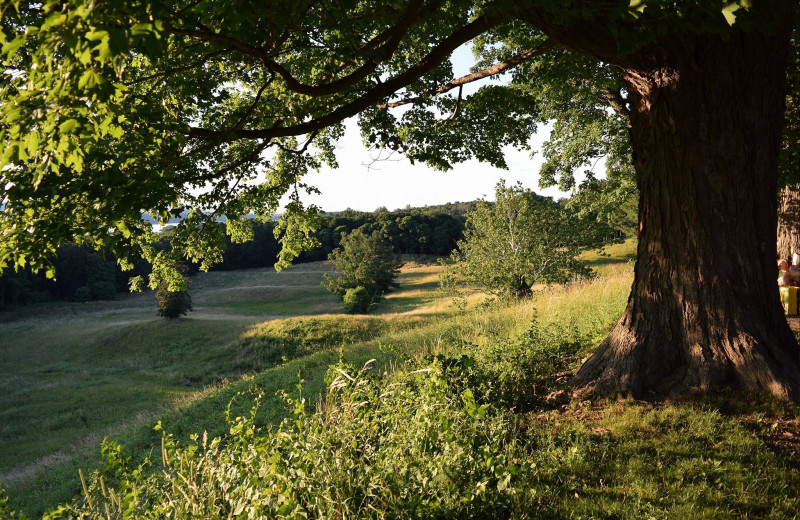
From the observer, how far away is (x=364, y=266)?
4381 cm

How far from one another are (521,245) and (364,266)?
24.5 meters

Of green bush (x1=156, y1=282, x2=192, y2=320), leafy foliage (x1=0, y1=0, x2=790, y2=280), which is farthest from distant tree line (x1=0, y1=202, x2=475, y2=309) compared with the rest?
leafy foliage (x1=0, y1=0, x2=790, y2=280)

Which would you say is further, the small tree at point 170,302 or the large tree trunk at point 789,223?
the small tree at point 170,302

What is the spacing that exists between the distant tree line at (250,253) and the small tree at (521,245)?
3248 centimetres

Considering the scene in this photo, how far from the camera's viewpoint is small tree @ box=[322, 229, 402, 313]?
143 feet

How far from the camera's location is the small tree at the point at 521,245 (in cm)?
2036

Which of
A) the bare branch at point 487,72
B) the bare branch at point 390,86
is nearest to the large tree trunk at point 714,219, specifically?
the bare branch at point 390,86

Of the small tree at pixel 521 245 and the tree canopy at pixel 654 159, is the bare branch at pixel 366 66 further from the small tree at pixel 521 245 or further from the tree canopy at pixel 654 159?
the small tree at pixel 521 245

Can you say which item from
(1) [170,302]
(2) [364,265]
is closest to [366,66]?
(1) [170,302]

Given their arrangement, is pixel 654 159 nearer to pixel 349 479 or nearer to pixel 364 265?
pixel 349 479

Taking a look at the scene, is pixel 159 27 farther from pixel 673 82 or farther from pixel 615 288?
pixel 615 288

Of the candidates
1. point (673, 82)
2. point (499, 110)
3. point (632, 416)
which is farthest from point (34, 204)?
point (499, 110)

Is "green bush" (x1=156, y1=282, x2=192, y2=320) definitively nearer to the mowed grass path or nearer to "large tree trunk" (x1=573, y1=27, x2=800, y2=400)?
the mowed grass path

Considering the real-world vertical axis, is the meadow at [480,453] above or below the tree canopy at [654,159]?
below
